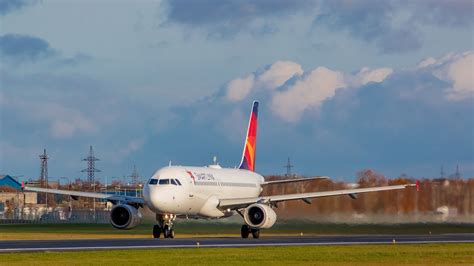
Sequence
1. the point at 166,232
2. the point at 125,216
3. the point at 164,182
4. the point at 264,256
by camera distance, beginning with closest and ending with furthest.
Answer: the point at 264,256
the point at 166,232
the point at 164,182
the point at 125,216

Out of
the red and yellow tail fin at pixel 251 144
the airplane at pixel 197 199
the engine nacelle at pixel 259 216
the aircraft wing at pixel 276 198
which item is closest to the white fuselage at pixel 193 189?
the airplane at pixel 197 199

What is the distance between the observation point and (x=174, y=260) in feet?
121

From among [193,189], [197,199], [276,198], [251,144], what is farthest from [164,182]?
[251,144]

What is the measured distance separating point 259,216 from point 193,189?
3973mm

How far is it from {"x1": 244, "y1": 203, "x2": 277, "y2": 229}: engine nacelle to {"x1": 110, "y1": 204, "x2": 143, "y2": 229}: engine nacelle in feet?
20.3

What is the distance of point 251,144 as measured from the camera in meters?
79.3

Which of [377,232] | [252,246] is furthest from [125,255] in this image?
[377,232]

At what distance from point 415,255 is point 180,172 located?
2321 centimetres

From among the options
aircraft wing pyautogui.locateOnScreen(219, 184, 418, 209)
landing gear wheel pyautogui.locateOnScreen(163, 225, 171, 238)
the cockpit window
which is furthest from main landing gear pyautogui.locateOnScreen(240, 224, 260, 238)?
the cockpit window

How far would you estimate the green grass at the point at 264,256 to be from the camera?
36.4 meters

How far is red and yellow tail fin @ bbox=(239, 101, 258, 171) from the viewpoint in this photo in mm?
78000

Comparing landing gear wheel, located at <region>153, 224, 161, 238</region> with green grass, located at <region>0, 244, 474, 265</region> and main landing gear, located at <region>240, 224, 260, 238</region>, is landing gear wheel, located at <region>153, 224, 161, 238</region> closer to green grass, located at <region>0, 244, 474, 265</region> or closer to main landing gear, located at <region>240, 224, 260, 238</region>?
main landing gear, located at <region>240, 224, 260, 238</region>

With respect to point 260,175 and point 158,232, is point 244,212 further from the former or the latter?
point 260,175

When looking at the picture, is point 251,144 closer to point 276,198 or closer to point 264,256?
point 276,198
